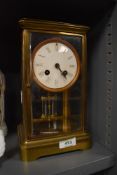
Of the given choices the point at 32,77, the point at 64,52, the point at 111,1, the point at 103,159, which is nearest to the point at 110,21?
the point at 111,1

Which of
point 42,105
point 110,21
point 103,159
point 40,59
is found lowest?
point 103,159

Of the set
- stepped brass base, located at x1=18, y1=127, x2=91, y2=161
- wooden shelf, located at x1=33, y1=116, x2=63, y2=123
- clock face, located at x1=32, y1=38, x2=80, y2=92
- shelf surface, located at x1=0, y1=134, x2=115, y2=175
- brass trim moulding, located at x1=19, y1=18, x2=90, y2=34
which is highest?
brass trim moulding, located at x1=19, y1=18, x2=90, y2=34

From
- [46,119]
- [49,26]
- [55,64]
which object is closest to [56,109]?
[46,119]

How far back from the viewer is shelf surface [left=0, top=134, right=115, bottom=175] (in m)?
0.54

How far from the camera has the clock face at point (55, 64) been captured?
62cm

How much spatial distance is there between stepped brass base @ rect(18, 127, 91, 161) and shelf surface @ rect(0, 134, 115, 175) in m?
0.01

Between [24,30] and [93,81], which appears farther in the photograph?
[93,81]

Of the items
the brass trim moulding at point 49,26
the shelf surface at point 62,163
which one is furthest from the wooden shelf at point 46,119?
the brass trim moulding at point 49,26

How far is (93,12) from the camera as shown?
27.4 inches

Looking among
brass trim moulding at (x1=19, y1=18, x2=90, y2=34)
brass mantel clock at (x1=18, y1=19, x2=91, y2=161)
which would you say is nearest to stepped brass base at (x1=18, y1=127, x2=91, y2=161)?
brass mantel clock at (x1=18, y1=19, x2=91, y2=161)

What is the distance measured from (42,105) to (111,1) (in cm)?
38

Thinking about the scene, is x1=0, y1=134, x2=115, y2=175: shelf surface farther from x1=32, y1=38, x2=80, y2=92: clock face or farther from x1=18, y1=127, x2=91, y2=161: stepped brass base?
x1=32, y1=38, x2=80, y2=92: clock face

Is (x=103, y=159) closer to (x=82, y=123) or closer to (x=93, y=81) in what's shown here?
(x=82, y=123)

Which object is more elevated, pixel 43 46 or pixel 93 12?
pixel 93 12
